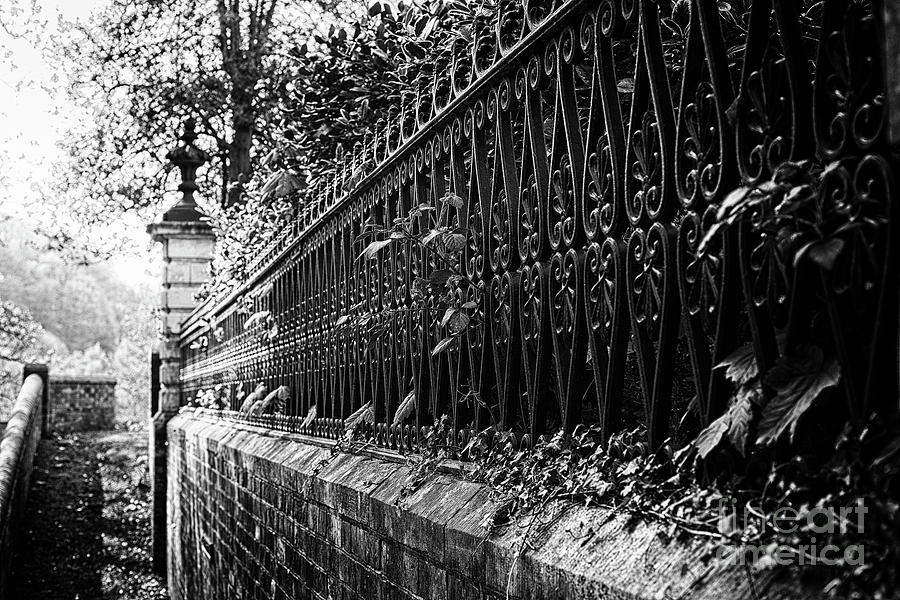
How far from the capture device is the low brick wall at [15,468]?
972 centimetres

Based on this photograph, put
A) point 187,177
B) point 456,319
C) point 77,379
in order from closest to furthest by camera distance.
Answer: point 456,319 < point 187,177 < point 77,379

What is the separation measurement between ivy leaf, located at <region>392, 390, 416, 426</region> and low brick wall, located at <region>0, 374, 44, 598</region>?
685cm

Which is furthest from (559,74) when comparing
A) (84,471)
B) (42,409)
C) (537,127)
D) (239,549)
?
(42,409)

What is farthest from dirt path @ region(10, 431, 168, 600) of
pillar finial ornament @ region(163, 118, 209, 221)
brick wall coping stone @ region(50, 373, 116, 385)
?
brick wall coping stone @ region(50, 373, 116, 385)

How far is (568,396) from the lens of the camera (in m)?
2.63

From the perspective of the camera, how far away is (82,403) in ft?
84.6

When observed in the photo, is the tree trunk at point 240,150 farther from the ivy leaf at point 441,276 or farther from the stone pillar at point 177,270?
the ivy leaf at point 441,276

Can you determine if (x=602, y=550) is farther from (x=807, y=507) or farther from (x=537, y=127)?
(x=537, y=127)

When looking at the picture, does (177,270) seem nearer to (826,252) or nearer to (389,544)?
(389,544)

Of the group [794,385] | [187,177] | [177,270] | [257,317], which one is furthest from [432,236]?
[187,177]

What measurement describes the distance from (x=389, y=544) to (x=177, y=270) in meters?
11.7

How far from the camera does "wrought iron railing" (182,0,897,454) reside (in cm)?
164

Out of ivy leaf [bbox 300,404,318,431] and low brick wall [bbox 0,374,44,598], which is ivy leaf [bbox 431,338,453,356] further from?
low brick wall [bbox 0,374,44,598]

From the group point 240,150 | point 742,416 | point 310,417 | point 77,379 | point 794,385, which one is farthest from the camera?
point 77,379
